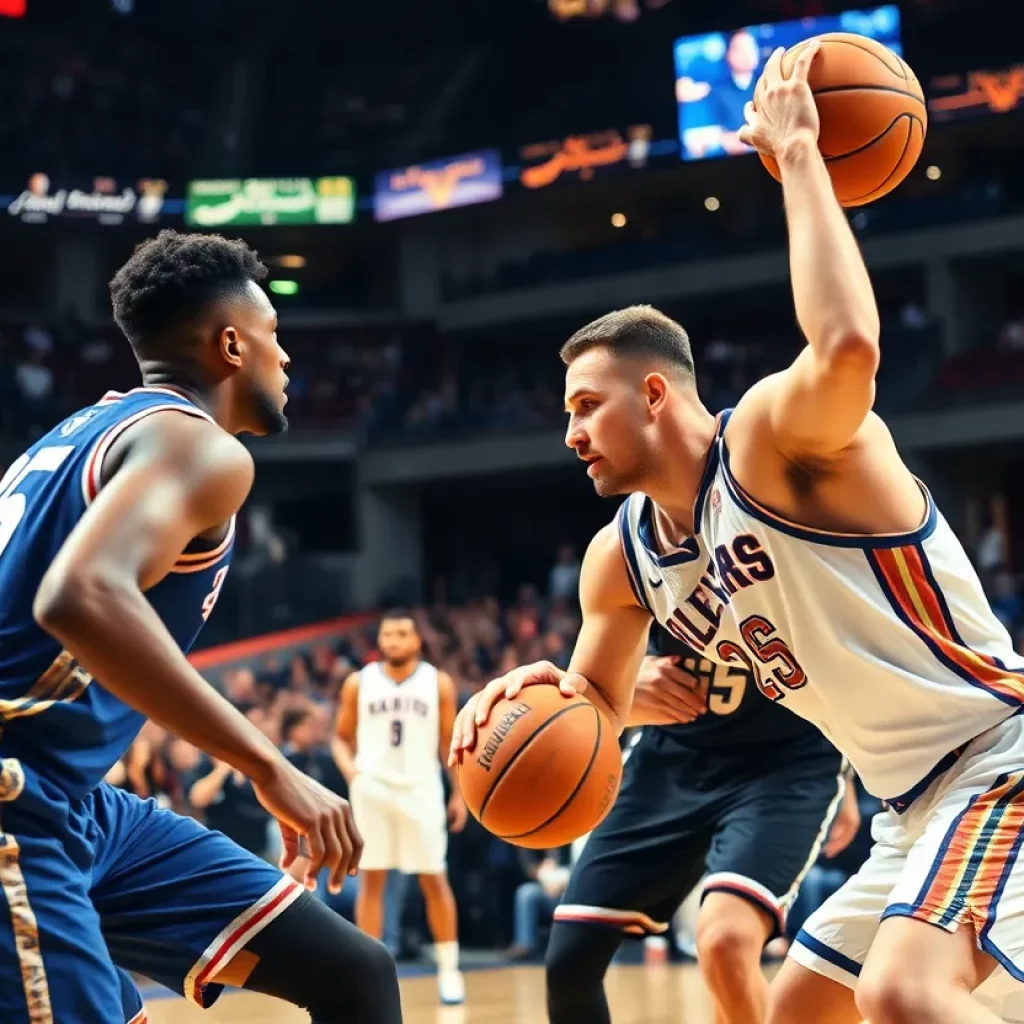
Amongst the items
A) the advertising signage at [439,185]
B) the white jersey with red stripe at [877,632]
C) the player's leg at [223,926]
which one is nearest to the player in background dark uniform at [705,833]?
the white jersey with red stripe at [877,632]

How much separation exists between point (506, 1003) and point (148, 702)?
208 inches

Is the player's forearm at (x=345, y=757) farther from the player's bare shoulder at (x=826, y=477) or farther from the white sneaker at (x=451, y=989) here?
the player's bare shoulder at (x=826, y=477)

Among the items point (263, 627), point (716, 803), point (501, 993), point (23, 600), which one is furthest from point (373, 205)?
point (23, 600)

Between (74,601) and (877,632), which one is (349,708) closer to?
(877,632)

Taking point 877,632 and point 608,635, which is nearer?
point 877,632

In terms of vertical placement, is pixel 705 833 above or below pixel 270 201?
below

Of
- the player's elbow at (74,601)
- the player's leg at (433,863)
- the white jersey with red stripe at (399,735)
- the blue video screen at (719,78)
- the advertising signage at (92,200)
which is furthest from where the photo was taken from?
the advertising signage at (92,200)

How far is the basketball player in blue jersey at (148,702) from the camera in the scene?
2.29m

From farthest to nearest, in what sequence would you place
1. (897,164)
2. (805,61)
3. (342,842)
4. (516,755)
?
(516,755) → (897,164) → (805,61) → (342,842)

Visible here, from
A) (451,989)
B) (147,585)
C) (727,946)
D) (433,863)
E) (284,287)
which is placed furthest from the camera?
(284,287)

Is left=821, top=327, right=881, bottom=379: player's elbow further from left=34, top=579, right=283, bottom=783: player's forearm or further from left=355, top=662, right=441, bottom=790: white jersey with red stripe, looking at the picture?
left=355, top=662, right=441, bottom=790: white jersey with red stripe

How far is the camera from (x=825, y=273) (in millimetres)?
2611

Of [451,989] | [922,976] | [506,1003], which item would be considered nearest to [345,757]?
[451,989]

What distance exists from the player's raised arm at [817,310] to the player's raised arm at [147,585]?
980mm
